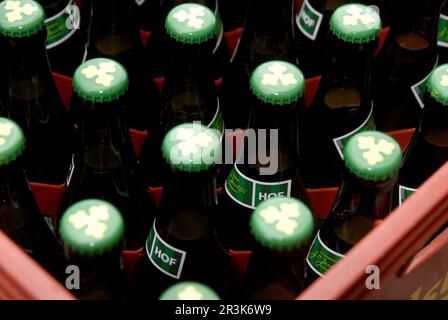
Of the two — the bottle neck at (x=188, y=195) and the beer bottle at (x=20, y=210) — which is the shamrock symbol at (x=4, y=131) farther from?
the bottle neck at (x=188, y=195)

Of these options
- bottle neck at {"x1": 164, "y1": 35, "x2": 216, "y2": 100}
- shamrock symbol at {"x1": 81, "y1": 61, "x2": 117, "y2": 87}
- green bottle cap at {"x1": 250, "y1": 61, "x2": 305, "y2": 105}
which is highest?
shamrock symbol at {"x1": 81, "y1": 61, "x2": 117, "y2": 87}

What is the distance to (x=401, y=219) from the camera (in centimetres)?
60

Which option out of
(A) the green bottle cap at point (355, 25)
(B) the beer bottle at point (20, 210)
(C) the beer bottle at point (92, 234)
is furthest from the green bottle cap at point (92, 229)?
(A) the green bottle cap at point (355, 25)

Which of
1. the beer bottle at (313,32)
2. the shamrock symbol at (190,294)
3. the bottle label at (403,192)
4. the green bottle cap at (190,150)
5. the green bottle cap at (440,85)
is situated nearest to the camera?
the shamrock symbol at (190,294)

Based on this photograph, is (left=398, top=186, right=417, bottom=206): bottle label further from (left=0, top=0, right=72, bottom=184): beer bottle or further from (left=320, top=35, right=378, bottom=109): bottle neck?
(left=0, top=0, right=72, bottom=184): beer bottle

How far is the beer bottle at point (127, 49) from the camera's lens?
0.88 metres

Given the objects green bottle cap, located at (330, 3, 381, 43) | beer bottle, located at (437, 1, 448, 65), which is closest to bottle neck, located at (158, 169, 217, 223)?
green bottle cap, located at (330, 3, 381, 43)

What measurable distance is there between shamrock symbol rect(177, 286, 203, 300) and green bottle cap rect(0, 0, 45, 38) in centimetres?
34

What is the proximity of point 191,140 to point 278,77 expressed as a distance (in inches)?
4.7

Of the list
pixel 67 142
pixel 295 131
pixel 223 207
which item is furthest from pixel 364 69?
pixel 67 142

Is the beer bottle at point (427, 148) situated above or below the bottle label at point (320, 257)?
above

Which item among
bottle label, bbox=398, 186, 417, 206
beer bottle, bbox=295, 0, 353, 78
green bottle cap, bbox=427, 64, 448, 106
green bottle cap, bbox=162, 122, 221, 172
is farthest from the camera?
beer bottle, bbox=295, 0, 353, 78

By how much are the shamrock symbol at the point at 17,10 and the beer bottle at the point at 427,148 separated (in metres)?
0.42

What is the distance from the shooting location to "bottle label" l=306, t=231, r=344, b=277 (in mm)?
794
